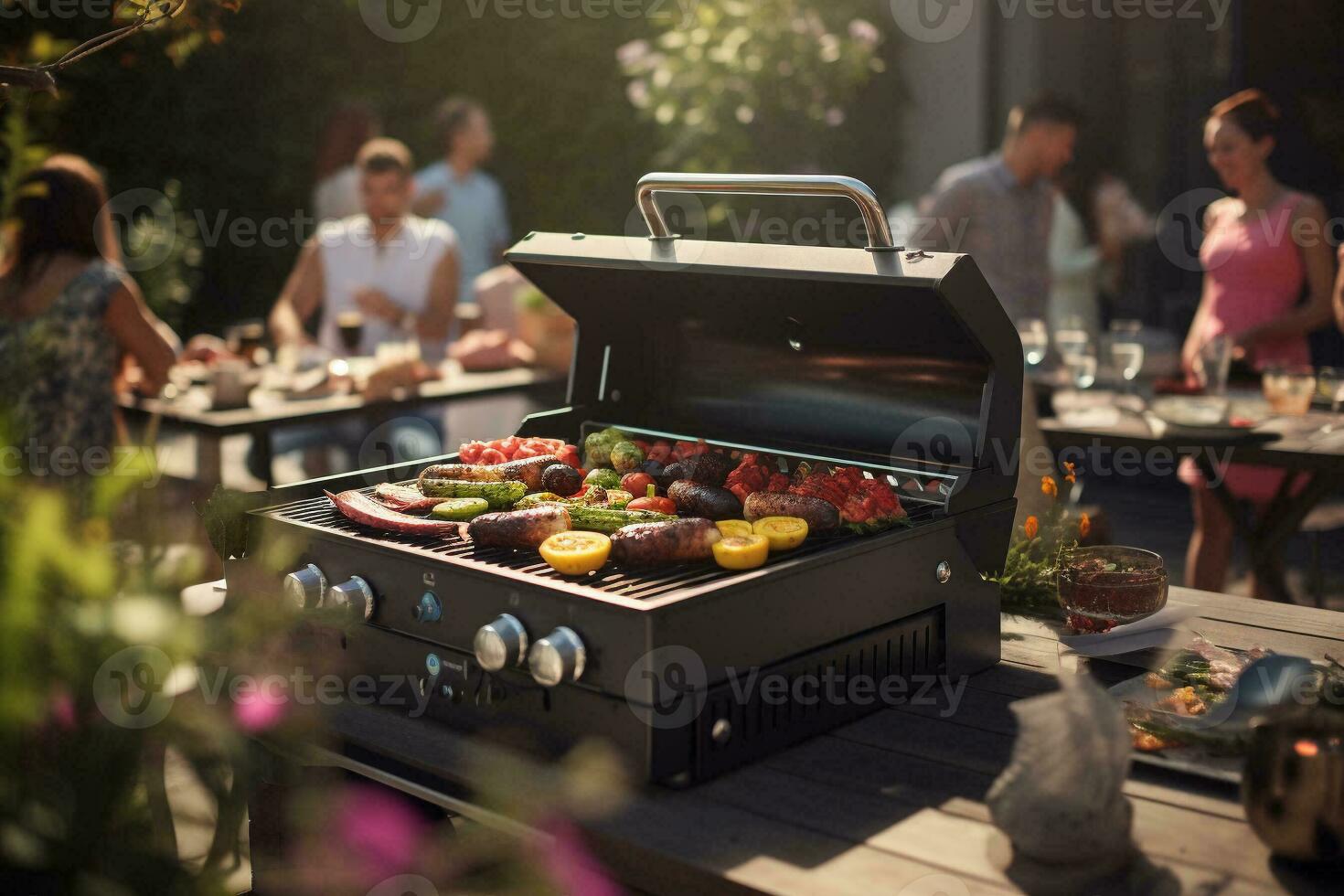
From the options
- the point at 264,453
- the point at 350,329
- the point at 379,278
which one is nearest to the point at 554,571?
the point at 264,453

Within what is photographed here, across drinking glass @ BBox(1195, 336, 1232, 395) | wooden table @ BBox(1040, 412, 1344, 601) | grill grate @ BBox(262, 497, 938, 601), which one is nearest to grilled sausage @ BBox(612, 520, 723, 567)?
grill grate @ BBox(262, 497, 938, 601)

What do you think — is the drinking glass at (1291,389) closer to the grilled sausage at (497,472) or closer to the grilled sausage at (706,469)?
the grilled sausage at (706,469)

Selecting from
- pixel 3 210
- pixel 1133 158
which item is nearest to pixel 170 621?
pixel 3 210

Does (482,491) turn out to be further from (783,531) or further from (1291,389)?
(1291,389)

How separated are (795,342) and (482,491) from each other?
648 millimetres

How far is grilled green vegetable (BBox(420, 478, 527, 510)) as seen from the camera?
207 centimetres

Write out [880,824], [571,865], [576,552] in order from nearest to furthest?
[571,865], [880,824], [576,552]

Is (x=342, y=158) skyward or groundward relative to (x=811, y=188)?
skyward

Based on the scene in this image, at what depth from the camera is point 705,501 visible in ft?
6.52

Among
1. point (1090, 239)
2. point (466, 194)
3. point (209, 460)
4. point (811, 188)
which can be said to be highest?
point (466, 194)

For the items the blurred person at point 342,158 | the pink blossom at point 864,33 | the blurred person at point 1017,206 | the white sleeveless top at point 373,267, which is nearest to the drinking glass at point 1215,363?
the blurred person at point 1017,206

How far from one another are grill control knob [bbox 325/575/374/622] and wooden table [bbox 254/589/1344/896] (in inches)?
5.9

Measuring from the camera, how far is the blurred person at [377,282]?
5.65 metres

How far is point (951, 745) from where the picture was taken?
1716mm
